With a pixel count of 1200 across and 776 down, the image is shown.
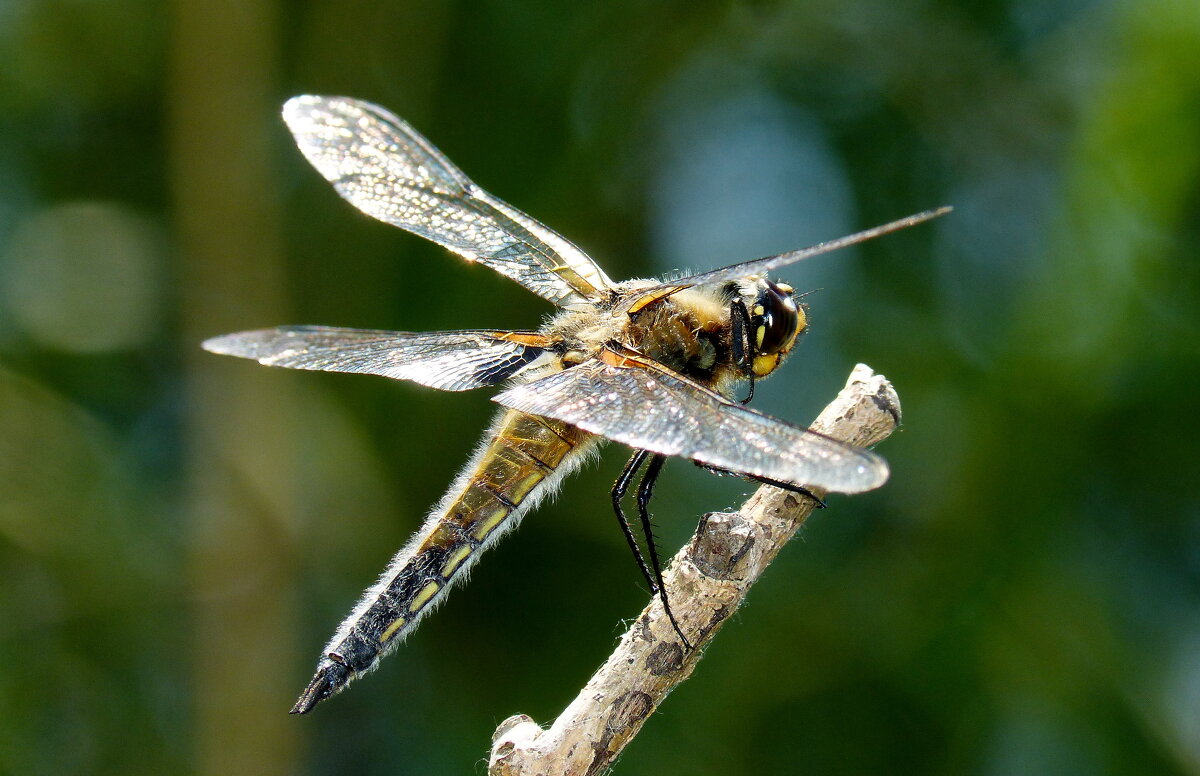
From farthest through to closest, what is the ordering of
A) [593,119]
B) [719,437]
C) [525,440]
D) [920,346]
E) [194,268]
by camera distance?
[593,119], [194,268], [920,346], [525,440], [719,437]

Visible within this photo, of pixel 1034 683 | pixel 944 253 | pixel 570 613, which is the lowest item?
pixel 570 613

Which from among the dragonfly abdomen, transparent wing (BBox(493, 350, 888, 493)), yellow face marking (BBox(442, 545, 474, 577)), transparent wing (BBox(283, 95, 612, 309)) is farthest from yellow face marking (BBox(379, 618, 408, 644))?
transparent wing (BBox(283, 95, 612, 309))

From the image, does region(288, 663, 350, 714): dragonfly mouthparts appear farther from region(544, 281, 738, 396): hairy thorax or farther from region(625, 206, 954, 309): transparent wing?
region(625, 206, 954, 309): transparent wing

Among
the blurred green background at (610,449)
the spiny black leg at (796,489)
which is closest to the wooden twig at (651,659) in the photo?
the spiny black leg at (796,489)

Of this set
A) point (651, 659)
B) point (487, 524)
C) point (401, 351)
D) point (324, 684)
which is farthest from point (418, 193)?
point (651, 659)

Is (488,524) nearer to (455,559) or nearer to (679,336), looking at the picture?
(455,559)

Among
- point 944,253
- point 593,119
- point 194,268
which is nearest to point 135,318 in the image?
point 194,268

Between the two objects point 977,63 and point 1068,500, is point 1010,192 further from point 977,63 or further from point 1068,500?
point 1068,500
